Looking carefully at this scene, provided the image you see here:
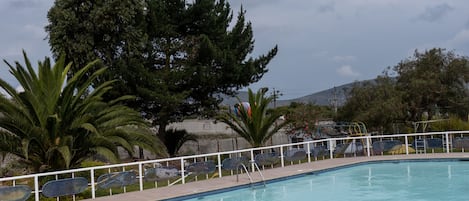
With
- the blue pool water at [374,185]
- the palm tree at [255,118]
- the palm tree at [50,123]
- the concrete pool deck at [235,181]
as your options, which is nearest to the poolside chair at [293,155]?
the concrete pool deck at [235,181]

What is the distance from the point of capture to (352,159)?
18.5m

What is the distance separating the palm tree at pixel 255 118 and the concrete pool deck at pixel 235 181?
309cm

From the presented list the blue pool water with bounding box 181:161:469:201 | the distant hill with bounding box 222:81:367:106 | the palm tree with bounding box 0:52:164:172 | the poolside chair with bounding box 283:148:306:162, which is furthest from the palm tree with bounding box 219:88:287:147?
the palm tree with bounding box 0:52:164:172

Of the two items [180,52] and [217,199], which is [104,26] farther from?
[217,199]

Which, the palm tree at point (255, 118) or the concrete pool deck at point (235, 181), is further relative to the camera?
the palm tree at point (255, 118)

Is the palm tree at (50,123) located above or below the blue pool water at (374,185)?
above

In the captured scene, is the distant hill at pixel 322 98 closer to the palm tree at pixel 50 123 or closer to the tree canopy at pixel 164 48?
the tree canopy at pixel 164 48

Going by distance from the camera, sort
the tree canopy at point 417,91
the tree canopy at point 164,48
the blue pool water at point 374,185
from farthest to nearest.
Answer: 1. the tree canopy at point 417,91
2. the tree canopy at point 164,48
3. the blue pool water at point 374,185

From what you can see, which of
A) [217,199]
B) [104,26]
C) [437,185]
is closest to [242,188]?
[217,199]

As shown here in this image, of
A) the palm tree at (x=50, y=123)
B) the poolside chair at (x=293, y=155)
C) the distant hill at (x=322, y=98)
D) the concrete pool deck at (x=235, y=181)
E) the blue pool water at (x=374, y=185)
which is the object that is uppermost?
the distant hill at (x=322, y=98)

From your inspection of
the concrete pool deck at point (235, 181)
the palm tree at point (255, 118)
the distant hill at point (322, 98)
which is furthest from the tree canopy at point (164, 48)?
the concrete pool deck at point (235, 181)

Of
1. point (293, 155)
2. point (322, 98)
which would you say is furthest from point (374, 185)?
point (322, 98)

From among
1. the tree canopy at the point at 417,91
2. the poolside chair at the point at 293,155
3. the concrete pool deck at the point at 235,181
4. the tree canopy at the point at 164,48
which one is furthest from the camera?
the tree canopy at the point at 417,91

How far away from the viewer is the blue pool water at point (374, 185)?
12.2 metres
